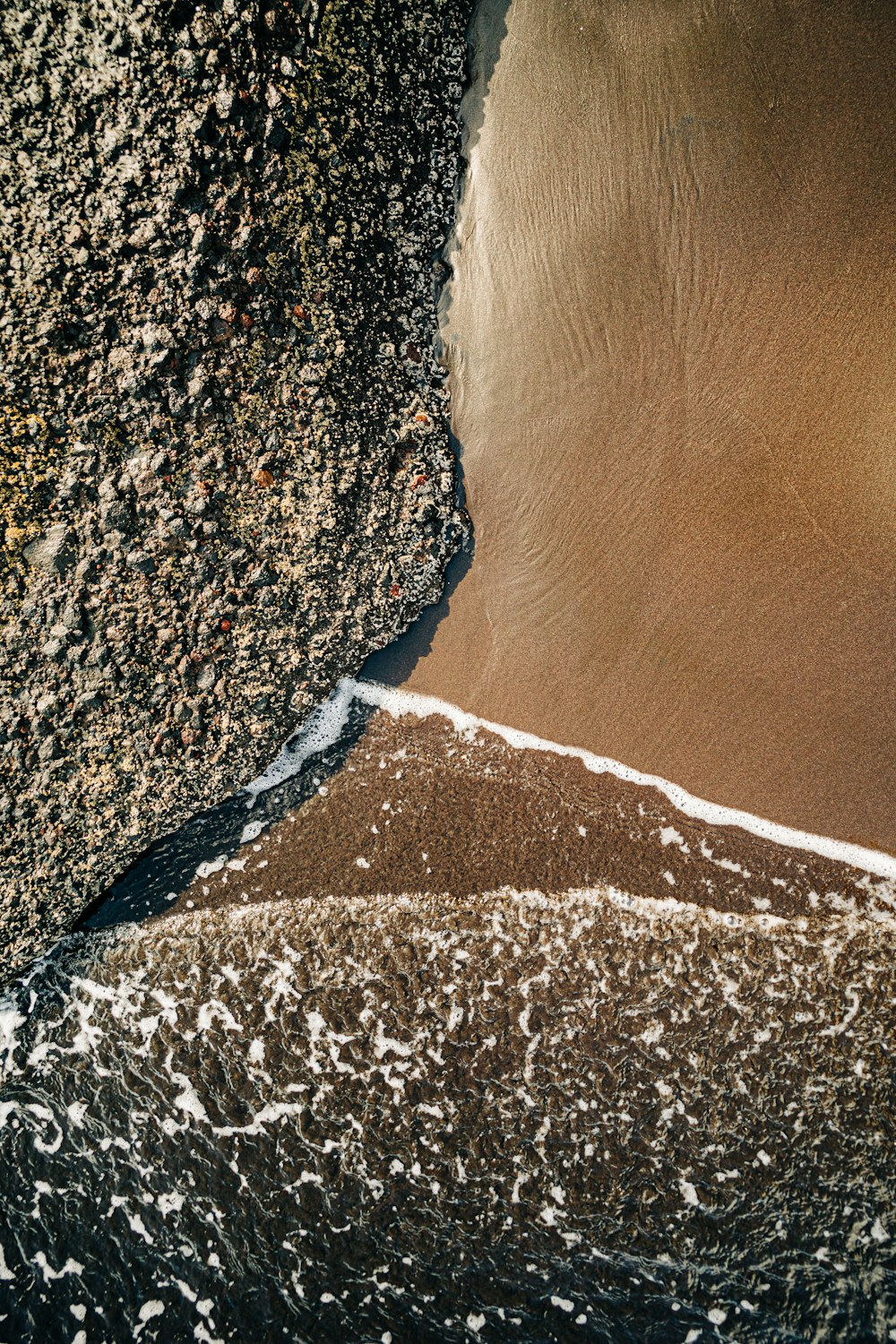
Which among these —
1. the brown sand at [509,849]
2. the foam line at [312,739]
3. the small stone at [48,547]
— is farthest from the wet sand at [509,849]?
the small stone at [48,547]

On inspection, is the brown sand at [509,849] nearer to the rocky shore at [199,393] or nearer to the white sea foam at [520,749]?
the white sea foam at [520,749]

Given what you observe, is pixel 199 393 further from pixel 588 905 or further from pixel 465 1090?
pixel 465 1090

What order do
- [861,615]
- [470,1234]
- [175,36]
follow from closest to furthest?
[175,36]
[470,1234]
[861,615]

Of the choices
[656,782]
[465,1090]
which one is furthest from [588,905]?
[465,1090]

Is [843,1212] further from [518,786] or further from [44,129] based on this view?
[44,129]

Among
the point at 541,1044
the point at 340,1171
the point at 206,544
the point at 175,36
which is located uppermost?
the point at 175,36

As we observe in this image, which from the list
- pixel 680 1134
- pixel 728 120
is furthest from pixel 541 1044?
pixel 728 120

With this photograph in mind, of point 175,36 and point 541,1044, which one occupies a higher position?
point 175,36
